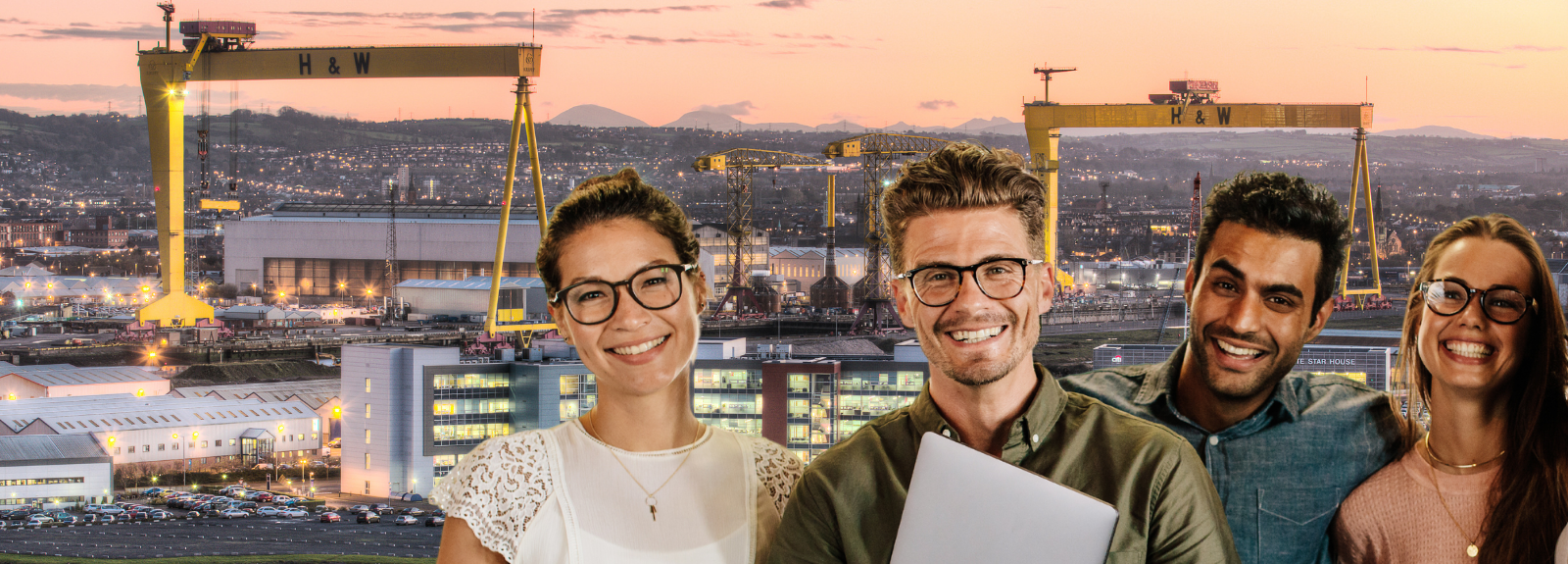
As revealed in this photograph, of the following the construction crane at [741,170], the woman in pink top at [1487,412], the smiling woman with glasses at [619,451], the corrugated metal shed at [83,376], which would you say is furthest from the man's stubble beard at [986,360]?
the construction crane at [741,170]

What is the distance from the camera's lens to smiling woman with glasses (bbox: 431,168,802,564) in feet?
5.95

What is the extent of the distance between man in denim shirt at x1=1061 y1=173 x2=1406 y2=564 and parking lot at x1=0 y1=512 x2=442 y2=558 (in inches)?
665

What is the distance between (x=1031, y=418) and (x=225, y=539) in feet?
64.8

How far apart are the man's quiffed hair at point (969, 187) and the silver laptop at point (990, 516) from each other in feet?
1.18

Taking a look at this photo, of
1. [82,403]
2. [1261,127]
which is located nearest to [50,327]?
[82,403]

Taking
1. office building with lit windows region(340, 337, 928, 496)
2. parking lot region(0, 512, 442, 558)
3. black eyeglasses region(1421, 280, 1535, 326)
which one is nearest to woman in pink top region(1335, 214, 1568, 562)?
black eyeglasses region(1421, 280, 1535, 326)

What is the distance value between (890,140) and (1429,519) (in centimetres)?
3453

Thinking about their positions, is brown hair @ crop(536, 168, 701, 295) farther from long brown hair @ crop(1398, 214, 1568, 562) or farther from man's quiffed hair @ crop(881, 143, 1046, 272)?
long brown hair @ crop(1398, 214, 1568, 562)

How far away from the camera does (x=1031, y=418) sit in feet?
5.21

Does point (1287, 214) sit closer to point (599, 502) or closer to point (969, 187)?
point (969, 187)

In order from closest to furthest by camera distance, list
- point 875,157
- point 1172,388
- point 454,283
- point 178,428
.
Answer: point 1172,388 → point 178,428 → point 875,157 → point 454,283

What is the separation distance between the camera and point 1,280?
4909 cm

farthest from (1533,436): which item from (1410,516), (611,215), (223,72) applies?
(223,72)

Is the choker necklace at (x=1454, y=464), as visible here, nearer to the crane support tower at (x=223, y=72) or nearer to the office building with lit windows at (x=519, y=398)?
the crane support tower at (x=223, y=72)
